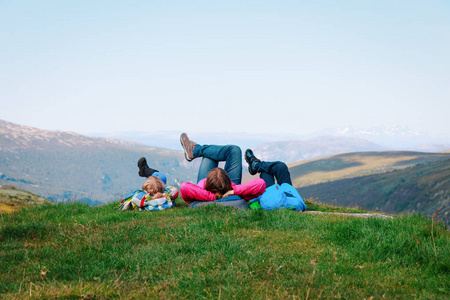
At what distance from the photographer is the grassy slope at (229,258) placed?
466 centimetres

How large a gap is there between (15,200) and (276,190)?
9.99 metres

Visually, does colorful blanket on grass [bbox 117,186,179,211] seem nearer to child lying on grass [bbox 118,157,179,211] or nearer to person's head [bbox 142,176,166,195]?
child lying on grass [bbox 118,157,179,211]

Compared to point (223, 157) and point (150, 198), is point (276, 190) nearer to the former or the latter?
point (223, 157)

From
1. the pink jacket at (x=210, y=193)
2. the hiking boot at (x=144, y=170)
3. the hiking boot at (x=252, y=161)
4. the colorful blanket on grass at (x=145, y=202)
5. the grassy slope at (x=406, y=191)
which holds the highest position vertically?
the hiking boot at (x=252, y=161)

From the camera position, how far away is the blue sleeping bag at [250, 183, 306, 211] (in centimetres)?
1050

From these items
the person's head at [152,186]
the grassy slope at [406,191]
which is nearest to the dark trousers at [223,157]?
the person's head at [152,186]

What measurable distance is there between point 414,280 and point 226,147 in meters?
7.87

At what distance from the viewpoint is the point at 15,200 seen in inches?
544

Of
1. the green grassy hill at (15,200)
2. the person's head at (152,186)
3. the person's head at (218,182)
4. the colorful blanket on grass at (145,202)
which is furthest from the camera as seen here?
the green grassy hill at (15,200)

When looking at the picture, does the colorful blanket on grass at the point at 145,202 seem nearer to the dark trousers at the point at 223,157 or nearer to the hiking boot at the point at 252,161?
the dark trousers at the point at 223,157

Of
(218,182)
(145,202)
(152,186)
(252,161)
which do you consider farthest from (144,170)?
(218,182)

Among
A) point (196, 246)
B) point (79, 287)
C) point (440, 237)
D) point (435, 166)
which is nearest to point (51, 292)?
point (79, 287)

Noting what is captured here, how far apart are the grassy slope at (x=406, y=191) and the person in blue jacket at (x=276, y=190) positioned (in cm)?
8585

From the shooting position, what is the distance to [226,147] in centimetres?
1233
